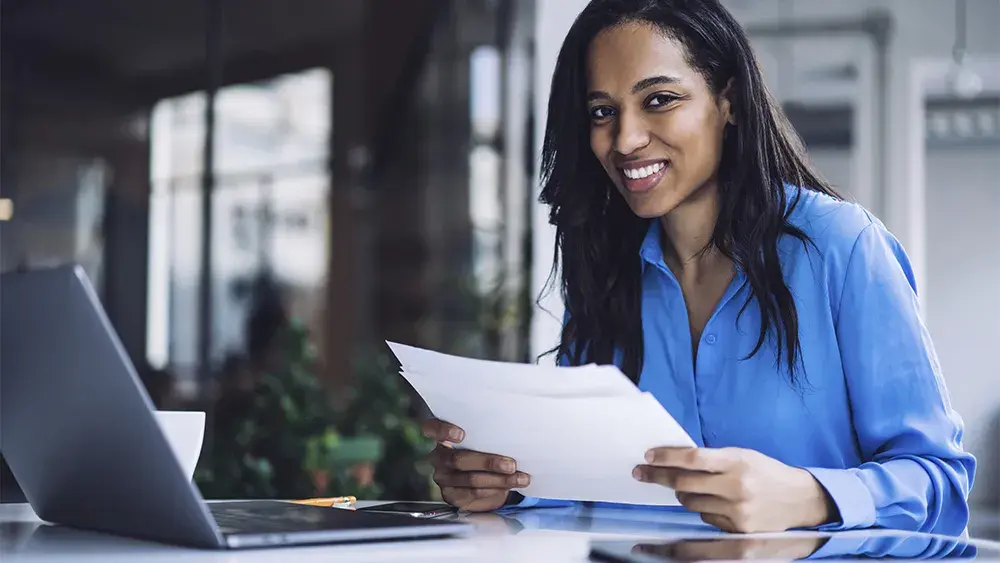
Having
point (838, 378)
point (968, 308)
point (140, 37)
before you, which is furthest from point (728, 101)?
point (968, 308)

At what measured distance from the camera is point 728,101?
5.08 feet

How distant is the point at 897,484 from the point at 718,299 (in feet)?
1.46

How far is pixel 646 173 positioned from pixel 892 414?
445mm

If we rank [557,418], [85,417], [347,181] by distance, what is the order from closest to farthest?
[85,417] → [557,418] → [347,181]

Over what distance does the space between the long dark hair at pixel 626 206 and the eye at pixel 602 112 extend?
0.41 feet

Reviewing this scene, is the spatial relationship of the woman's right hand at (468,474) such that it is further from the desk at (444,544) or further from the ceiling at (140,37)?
the ceiling at (140,37)

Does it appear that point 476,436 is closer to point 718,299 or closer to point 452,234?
point 718,299

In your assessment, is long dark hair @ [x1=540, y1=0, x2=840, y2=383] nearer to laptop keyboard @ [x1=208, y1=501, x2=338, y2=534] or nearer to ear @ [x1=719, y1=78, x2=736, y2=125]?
ear @ [x1=719, y1=78, x2=736, y2=125]

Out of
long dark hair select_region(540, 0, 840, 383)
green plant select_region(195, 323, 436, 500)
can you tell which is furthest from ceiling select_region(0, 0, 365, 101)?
long dark hair select_region(540, 0, 840, 383)

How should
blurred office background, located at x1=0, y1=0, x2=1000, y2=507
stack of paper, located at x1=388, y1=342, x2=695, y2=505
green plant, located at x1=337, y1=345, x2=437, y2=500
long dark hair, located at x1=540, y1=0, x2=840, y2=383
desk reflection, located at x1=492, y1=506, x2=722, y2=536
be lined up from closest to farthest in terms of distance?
stack of paper, located at x1=388, y1=342, x2=695, y2=505, desk reflection, located at x1=492, y1=506, x2=722, y2=536, long dark hair, located at x1=540, y1=0, x2=840, y2=383, green plant, located at x1=337, y1=345, x2=437, y2=500, blurred office background, located at x1=0, y1=0, x2=1000, y2=507

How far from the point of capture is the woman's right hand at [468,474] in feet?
3.85

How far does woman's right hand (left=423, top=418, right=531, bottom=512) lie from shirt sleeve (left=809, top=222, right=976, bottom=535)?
313 millimetres

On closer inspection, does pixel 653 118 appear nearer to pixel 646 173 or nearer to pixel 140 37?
pixel 646 173

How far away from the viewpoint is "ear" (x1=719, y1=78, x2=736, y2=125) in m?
1.54
